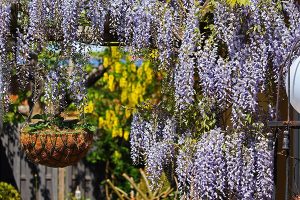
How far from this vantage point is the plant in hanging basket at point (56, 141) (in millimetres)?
5695

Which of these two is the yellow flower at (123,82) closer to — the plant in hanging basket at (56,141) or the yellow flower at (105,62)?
the yellow flower at (105,62)

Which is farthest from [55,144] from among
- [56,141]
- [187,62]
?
[187,62]

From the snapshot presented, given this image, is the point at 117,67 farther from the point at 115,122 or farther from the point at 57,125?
the point at 57,125

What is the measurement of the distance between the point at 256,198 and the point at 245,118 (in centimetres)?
56

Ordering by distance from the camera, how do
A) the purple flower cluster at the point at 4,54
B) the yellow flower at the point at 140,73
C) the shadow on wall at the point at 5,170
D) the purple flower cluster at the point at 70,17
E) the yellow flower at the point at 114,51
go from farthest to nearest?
1. the shadow on wall at the point at 5,170
2. the yellow flower at the point at 140,73
3. the yellow flower at the point at 114,51
4. the purple flower cluster at the point at 4,54
5. the purple flower cluster at the point at 70,17

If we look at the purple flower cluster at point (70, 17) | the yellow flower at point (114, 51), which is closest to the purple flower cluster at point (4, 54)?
the purple flower cluster at point (70, 17)

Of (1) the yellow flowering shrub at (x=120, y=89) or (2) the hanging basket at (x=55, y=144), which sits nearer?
(2) the hanging basket at (x=55, y=144)

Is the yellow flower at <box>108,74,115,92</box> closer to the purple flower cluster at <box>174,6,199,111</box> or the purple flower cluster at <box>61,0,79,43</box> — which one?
the purple flower cluster at <box>61,0,79,43</box>

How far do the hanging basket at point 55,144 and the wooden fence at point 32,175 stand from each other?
2.97 m

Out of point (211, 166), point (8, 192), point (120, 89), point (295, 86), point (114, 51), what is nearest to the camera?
point (295, 86)

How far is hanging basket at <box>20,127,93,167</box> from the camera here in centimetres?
569

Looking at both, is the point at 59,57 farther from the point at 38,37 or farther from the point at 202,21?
the point at 202,21

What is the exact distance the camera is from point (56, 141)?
5688 millimetres

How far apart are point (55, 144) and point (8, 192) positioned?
246cm
